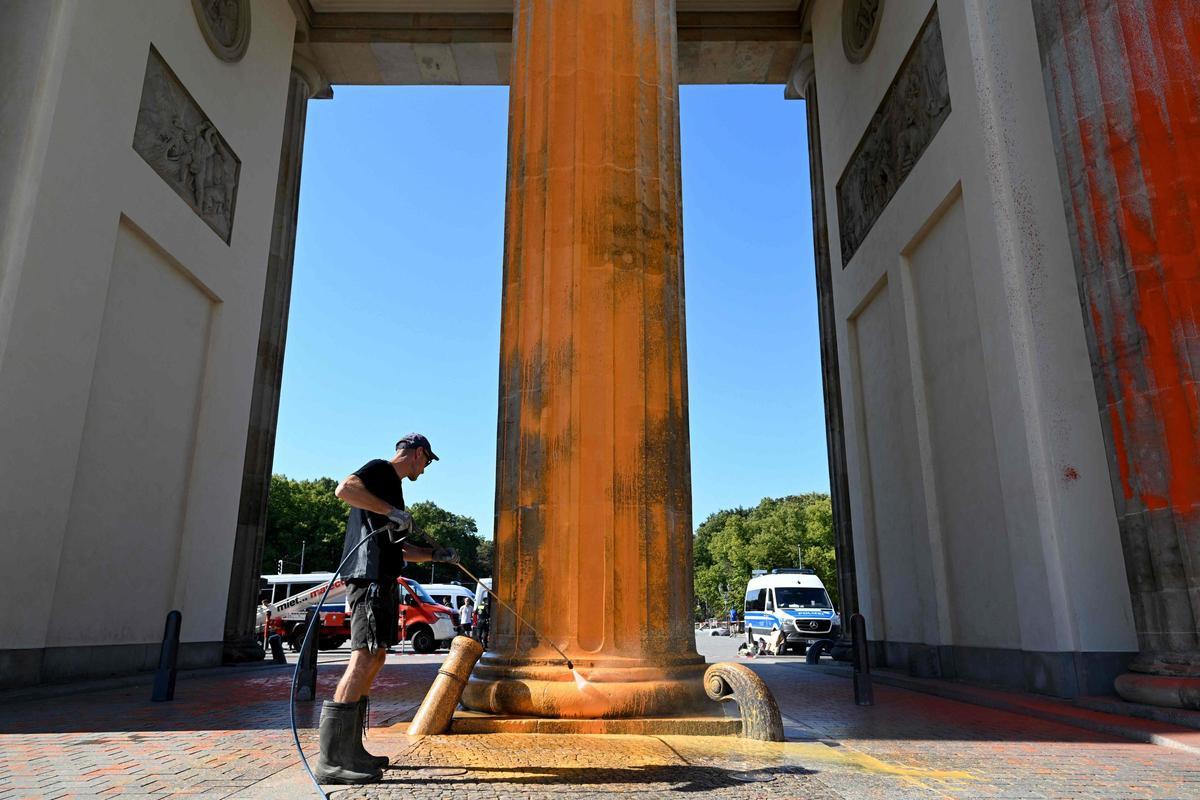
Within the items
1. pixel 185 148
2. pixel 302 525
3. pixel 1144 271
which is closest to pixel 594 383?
pixel 1144 271

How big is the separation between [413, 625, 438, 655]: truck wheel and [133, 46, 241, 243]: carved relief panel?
51.6ft

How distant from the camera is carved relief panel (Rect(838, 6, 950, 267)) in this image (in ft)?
→ 36.6

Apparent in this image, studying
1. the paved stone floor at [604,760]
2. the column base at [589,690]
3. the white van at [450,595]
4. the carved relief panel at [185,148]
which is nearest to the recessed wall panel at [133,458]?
the carved relief panel at [185,148]

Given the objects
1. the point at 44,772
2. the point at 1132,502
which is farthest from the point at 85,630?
the point at 1132,502

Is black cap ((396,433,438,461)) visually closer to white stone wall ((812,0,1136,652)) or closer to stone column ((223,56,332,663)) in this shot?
white stone wall ((812,0,1136,652))

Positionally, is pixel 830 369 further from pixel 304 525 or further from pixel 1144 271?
pixel 304 525

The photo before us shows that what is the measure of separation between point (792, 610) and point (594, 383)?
2413 cm

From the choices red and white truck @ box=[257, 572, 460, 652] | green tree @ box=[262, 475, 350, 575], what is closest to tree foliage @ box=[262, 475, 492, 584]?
green tree @ box=[262, 475, 350, 575]

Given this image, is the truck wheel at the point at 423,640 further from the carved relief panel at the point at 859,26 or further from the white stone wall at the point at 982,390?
the carved relief panel at the point at 859,26

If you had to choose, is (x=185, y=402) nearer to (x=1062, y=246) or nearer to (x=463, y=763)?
(x=463, y=763)

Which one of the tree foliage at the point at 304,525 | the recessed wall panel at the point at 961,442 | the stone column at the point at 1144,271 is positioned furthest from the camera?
the tree foliage at the point at 304,525

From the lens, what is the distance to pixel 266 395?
52.6 feet

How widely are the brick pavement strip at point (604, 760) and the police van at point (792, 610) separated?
68.1ft

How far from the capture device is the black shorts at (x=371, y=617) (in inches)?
176
